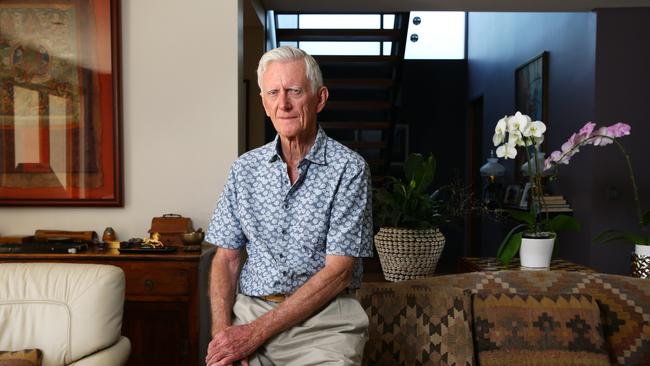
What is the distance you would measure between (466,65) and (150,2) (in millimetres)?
5792

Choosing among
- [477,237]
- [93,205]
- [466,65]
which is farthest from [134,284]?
[466,65]

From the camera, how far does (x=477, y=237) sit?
24.9 feet

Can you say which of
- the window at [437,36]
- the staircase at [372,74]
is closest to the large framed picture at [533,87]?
the staircase at [372,74]

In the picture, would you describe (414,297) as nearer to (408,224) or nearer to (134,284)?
(408,224)

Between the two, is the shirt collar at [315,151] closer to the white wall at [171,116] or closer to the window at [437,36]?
the white wall at [171,116]

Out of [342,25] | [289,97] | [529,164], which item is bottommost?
[529,164]

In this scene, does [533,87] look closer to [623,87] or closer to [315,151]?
[623,87]

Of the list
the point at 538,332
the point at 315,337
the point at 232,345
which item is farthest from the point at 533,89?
the point at 232,345

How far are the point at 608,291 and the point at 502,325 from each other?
44cm

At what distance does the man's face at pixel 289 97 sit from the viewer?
5.00 ft

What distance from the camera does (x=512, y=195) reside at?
5.86m

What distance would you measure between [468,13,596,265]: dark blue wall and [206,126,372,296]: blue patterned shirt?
3.30 meters

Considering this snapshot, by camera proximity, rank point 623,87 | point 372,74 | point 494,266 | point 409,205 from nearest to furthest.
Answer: point 409,205 < point 494,266 < point 623,87 < point 372,74

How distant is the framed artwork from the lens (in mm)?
2900
